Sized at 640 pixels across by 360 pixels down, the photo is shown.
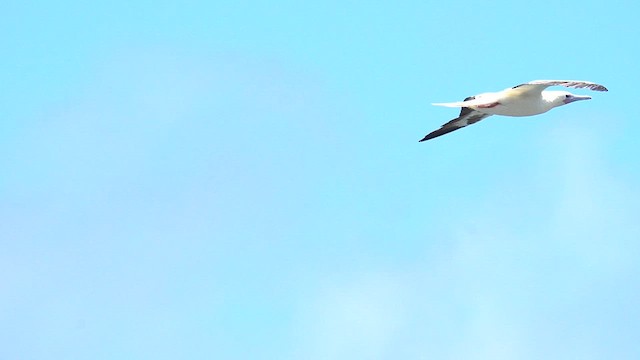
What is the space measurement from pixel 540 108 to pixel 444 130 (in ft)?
8.44

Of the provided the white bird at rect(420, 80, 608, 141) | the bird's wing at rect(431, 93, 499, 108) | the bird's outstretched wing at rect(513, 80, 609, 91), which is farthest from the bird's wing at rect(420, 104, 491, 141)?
the bird's outstretched wing at rect(513, 80, 609, 91)

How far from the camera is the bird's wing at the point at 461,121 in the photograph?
25942mm

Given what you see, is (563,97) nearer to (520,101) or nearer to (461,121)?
(520,101)

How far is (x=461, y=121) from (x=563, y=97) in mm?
2368

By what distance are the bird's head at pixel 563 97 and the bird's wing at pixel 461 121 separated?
1.71 metres

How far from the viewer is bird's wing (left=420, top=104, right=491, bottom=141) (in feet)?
85.1

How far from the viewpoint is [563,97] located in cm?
2491

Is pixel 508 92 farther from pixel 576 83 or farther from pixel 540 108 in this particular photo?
pixel 576 83

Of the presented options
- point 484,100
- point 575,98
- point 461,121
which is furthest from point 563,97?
point 461,121

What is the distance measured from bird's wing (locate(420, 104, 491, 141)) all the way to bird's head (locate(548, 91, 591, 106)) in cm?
171

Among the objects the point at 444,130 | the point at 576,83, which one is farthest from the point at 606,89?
the point at 444,130

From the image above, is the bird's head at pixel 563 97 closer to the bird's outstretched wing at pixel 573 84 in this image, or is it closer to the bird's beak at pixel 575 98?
the bird's beak at pixel 575 98

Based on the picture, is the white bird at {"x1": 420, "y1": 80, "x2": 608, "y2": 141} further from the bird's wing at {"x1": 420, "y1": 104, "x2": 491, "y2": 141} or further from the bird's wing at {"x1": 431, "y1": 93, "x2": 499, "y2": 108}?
the bird's wing at {"x1": 420, "y1": 104, "x2": 491, "y2": 141}

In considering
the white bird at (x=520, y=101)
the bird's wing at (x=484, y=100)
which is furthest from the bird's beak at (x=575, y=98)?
the bird's wing at (x=484, y=100)
